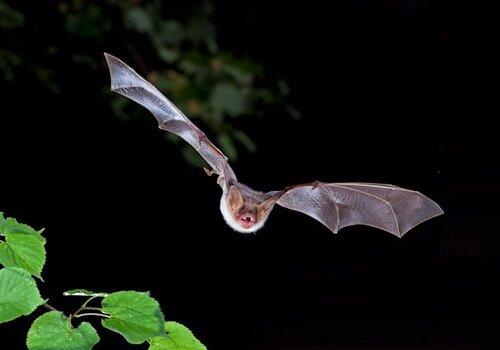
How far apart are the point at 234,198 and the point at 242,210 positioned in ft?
0.11

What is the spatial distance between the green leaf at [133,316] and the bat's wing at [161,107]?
0.60 meters

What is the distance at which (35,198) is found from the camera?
2930 millimetres

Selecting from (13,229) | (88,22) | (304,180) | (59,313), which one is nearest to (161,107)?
(13,229)

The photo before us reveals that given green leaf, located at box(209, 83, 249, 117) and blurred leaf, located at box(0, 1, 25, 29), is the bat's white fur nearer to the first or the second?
green leaf, located at box(209, 83, 249, 117)

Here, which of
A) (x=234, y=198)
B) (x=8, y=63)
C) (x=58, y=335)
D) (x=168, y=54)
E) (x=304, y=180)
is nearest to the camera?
(x=58, y=335)

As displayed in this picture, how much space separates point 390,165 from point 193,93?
1.01 meters

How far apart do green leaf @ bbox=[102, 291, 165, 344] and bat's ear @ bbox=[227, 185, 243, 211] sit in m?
0.52

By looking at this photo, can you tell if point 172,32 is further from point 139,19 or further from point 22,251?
point 22,251

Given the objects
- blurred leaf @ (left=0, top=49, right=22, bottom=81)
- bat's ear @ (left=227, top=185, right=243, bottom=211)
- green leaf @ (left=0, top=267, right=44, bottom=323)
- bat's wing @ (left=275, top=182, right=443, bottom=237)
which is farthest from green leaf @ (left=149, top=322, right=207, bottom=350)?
blurred leaf @ (left=0, top=49, right=22, bottom=81)

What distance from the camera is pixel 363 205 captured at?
1756 millimetres

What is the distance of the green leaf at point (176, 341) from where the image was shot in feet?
2.41

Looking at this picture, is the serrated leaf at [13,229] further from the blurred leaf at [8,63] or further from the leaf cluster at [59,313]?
the blurred leaf at [8,63]

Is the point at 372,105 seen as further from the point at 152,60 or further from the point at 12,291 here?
the point at 12,291

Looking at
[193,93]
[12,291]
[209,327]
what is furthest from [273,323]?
[12,291]
